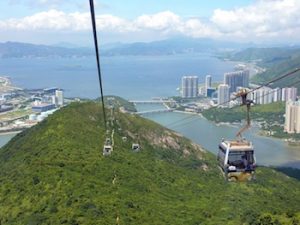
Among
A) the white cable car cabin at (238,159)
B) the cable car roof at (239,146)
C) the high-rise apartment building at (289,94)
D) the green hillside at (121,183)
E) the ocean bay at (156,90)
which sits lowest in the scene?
the ocean bay at (156,90)

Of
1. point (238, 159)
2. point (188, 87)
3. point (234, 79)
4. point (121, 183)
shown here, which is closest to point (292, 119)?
point (188, 87)

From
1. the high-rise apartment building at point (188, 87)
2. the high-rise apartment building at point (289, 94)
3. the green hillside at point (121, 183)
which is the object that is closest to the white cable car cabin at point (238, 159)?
the green hillside at point (121, 183)

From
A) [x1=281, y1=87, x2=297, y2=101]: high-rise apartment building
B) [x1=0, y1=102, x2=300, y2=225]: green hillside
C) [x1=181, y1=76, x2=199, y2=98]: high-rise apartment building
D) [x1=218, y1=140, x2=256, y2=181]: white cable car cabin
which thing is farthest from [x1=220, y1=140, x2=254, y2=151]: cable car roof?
[x1=181, y1=76, x2=199, y2=98]: high-rise apartment building

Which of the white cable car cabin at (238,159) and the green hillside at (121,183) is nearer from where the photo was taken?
the white cable car cabin at (238,159)

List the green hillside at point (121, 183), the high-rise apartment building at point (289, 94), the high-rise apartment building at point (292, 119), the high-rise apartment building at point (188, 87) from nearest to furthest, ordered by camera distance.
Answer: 1. the green hillside at point (121, 183)
2. the high-rise apartment building at point (292, 119)
3. the high-rise apartment building at point (289, 94)
4. the high-rise apartment building at point (188, 87)

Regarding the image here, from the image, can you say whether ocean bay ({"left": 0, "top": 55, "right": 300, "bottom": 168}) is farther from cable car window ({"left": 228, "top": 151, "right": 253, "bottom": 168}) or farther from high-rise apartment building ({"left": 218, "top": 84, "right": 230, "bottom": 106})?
cable car window ({"left": 228, "top": 151, "right": 253, "bottom": 168})

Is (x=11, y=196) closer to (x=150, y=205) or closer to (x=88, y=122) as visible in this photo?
(x=150, y=205)

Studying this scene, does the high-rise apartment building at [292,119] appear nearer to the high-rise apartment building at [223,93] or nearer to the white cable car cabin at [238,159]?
the high-rise apartment building at [223,93]
